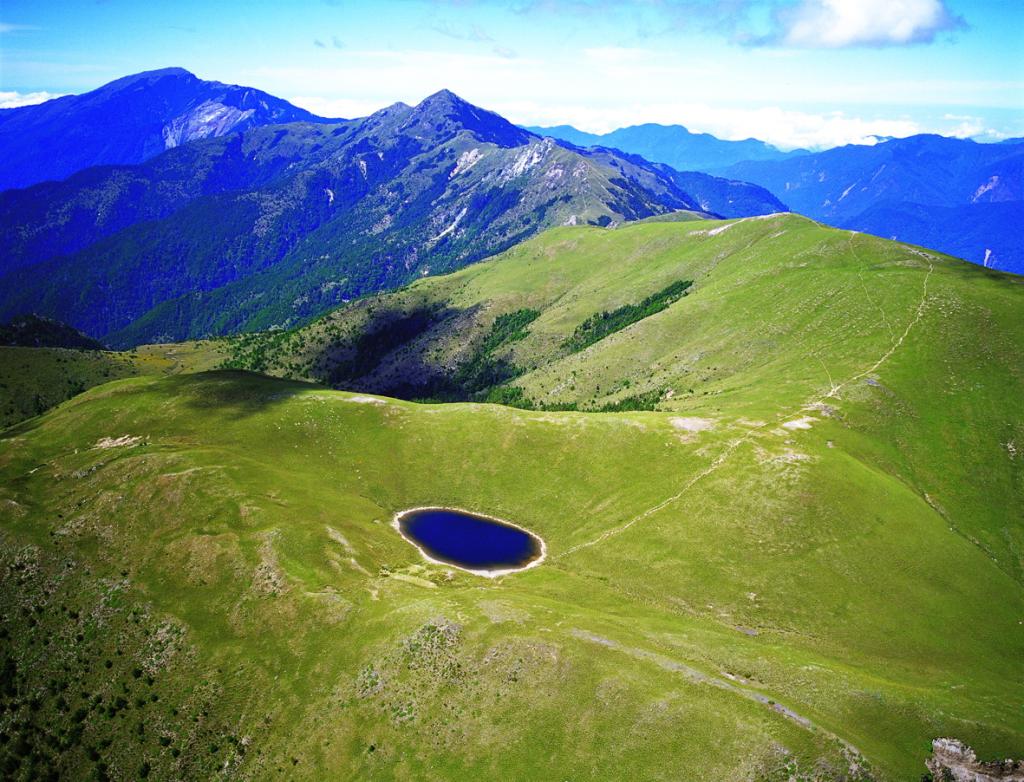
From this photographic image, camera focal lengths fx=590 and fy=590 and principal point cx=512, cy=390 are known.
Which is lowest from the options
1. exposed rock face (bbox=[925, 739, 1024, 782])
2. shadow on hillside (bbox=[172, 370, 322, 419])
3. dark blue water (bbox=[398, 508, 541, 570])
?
dark blue water (bbox=[398, 508, 541, 570])

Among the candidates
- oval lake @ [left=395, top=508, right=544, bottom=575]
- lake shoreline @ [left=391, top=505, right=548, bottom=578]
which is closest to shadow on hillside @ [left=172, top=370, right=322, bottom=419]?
lake shoreline @ [left=391, top=505, right=548, bottom=578]

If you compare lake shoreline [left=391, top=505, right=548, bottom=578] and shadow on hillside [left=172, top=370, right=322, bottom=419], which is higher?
shadow on hillside [left=172, top=370, right=322, bottom=419]

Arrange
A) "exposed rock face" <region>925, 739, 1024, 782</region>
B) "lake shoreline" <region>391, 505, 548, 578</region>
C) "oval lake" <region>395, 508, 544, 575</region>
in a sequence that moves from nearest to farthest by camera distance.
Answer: "exposed rock face" <region>925, 739, 1024, 782</region>, "lake shoreline" <region>391, 505, 548, 578</region>, "oval lake" <region>395, 508, 544, 575</region>

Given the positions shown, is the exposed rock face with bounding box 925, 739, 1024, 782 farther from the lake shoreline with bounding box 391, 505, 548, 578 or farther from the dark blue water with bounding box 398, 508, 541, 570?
the dark blue water with bounding box 398, 508, 541, 570

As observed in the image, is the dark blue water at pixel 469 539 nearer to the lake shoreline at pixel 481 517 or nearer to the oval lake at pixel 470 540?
the oval lake at pixel 470 540

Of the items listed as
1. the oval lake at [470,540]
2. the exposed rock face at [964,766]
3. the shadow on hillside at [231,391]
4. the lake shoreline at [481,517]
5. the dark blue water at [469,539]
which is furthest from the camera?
the shadow on hillside at [231,391]

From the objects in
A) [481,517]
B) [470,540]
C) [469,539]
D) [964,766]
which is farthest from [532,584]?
[964,766]

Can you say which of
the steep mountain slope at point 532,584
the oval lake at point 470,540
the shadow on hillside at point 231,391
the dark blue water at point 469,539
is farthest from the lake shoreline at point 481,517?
the shadow on hillside at point 231,391

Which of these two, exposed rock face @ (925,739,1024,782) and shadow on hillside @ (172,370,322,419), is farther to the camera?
shadow on hillside @ (172,370,322,419)
